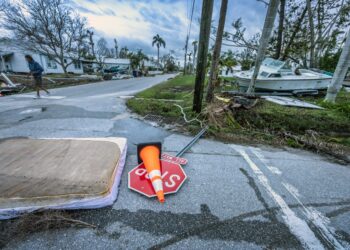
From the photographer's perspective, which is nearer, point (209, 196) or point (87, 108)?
point (209, 196)

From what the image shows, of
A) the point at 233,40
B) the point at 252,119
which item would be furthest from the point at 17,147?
the point at 233,40

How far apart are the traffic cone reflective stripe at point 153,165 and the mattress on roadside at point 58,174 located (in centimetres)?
32

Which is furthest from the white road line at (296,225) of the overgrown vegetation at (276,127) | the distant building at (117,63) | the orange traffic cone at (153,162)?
the distant building at (117,63)

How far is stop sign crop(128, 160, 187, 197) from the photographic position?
5.87 ft

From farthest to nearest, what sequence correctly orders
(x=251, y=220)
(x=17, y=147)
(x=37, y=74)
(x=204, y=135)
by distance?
(x=37, y=74) < (x=204, y=135) < (x=17, y=147) < (x=251, y=220)

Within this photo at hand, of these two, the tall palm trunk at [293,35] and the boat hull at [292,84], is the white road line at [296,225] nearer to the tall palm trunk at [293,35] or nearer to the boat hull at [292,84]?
the boat hull at [292,84]

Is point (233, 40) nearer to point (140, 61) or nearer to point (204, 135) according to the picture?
point (204, 135)

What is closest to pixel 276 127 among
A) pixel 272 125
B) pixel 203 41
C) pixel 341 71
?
pixel 272 125

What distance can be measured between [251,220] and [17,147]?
10.1 feet

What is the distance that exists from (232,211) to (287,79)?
29.7 feet

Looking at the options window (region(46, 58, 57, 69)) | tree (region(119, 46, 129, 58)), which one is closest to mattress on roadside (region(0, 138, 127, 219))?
window (region(46, 58, 57, 69))

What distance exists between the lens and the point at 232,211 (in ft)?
5.23

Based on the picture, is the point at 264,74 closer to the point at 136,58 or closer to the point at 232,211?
the point at 232,211

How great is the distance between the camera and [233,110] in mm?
4324
